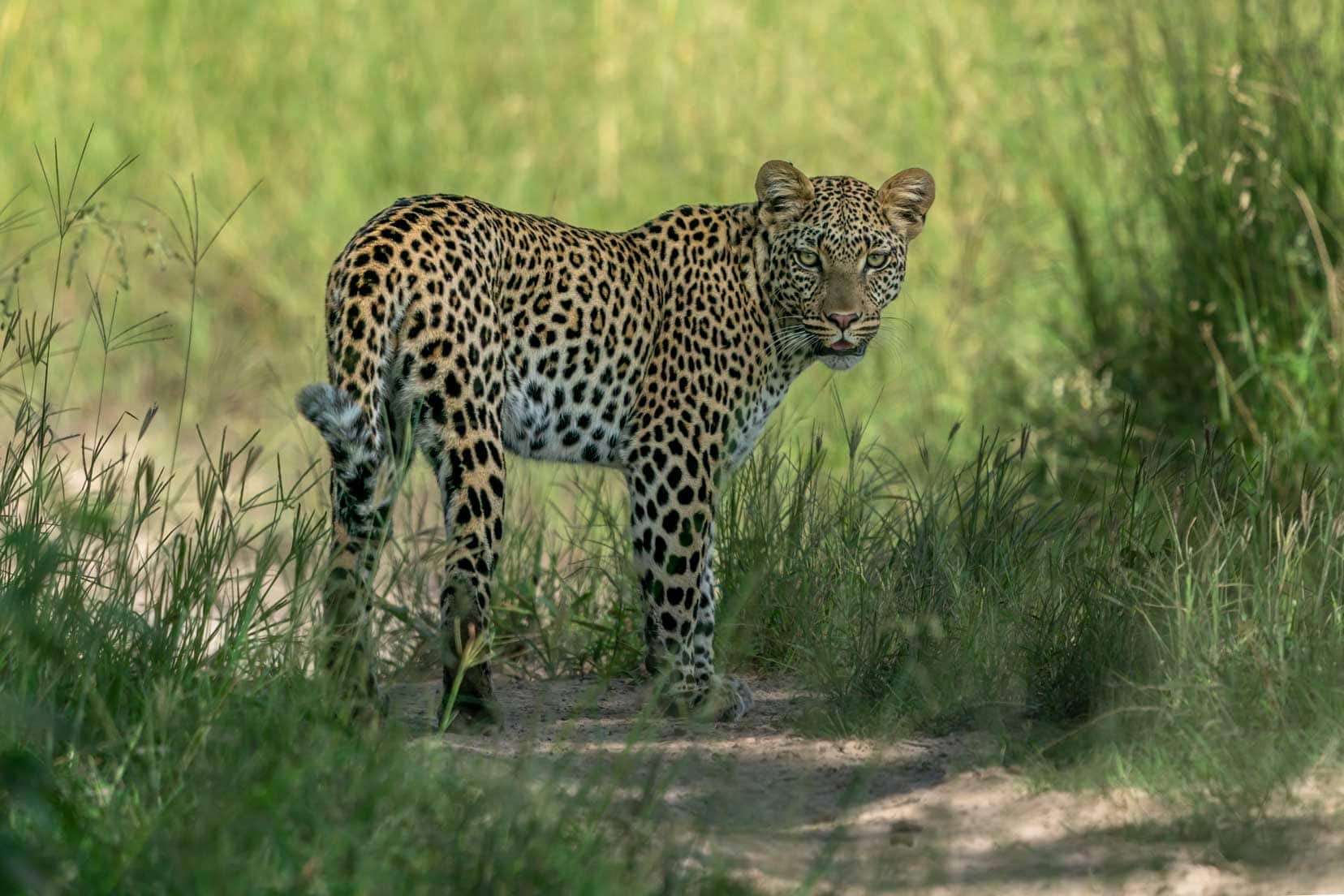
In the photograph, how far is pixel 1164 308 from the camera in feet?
27.1

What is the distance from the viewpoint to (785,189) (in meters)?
5.98

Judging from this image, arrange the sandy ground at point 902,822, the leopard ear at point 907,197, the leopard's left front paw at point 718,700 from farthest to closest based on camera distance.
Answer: the leopard ear at point 907,197 < the leopard's left front paw at point 718,700 < the sandy ground at point 902,822

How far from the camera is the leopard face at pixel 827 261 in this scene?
5.83m

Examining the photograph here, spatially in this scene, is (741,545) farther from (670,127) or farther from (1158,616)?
(670,127)

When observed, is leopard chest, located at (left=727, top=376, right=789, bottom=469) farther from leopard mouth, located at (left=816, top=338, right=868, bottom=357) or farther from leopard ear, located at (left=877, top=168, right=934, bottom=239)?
leopard ear, located at (left=877, top=168, right=934, bottom=239)

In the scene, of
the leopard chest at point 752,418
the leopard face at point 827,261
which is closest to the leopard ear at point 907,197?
the leopard face at point 827,261

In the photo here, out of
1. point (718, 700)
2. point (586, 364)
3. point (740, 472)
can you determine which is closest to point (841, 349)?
point (740, 472)

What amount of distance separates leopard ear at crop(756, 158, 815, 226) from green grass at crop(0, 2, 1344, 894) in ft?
2.50

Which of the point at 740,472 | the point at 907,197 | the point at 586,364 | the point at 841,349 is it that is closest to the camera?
the point at 586,364

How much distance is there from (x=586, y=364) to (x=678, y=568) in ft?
2.20

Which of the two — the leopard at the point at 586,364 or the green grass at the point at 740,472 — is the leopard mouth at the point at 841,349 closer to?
the leopard at the point at 586,364

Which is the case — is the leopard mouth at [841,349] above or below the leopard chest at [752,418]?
above

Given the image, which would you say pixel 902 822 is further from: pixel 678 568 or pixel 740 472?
pixel 740 472

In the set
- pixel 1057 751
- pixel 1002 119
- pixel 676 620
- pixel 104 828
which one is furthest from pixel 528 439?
pixel 1002 119
